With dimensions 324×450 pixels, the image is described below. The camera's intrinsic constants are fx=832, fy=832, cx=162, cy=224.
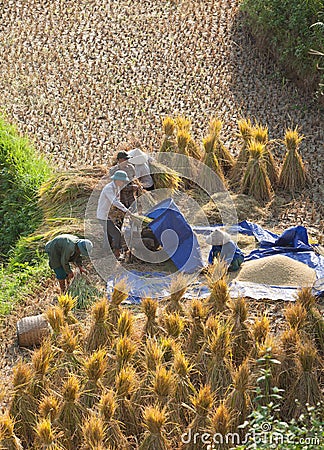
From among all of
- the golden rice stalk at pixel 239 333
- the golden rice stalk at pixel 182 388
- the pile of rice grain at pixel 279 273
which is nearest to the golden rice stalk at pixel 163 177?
the pile of rice grain at pixel 279 273

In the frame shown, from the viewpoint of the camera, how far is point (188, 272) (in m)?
7.17

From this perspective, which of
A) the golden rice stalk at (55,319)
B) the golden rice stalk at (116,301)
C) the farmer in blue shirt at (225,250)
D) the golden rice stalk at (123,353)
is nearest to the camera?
the golden rice stalk at (123,353)

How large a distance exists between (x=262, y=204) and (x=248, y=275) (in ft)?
4.84

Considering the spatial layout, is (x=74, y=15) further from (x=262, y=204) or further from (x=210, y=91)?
(x=262, y=204)

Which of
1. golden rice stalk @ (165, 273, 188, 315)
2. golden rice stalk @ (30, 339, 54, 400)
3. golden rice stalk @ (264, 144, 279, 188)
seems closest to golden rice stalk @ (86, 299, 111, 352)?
golden rice stalk @ (30, 339, 54, 400)

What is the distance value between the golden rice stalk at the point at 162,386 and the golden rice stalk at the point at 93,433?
0.44 meters

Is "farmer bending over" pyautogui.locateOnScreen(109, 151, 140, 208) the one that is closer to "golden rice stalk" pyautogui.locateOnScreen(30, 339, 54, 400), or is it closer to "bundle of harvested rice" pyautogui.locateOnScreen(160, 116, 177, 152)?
"bundle of harvested rice" pyautogui.locateOnScreen(160, 116, 177, 152)

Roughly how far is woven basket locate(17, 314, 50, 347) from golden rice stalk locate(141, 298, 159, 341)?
0.80m

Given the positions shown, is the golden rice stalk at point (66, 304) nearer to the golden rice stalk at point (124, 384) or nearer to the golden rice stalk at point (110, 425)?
the golden rice stalk at point (124, 384)

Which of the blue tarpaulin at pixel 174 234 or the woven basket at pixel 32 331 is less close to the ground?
the blue tarpaulin at pixel 174 234

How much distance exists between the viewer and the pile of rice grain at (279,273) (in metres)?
6.82

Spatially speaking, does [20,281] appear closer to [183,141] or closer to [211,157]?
[183,141]

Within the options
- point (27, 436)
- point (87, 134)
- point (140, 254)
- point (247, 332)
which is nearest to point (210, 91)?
point (87, 134)

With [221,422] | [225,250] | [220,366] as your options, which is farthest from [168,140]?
[221,422]
